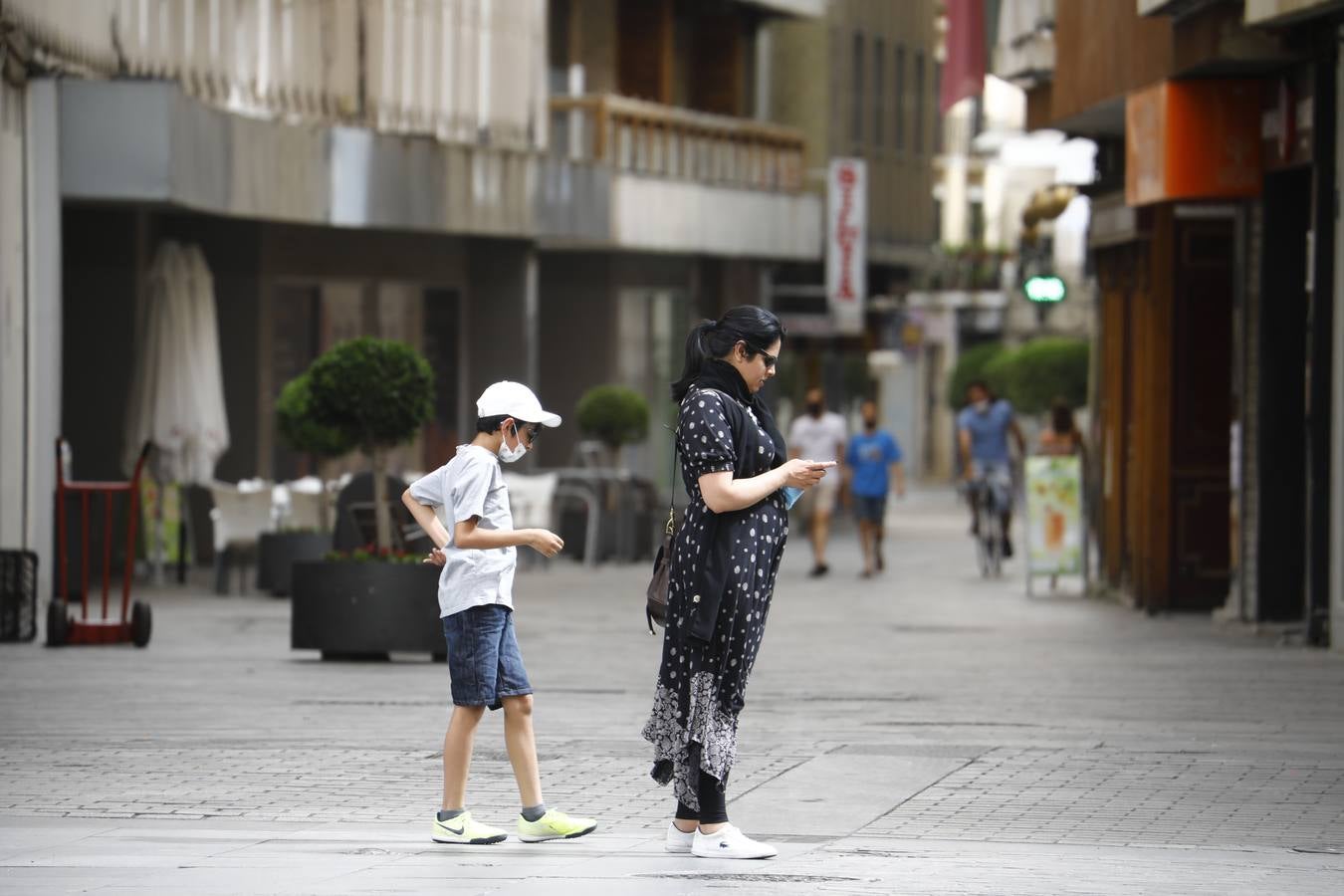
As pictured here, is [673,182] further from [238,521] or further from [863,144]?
[238,521]

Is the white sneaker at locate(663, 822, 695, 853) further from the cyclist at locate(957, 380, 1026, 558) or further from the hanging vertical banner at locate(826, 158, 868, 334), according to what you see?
A: the hanging vertical banner at locate(826, 158, 868, 334)

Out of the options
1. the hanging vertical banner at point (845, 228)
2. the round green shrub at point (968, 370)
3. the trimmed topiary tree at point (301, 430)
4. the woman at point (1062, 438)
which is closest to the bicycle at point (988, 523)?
the woman at point (1062, 438)

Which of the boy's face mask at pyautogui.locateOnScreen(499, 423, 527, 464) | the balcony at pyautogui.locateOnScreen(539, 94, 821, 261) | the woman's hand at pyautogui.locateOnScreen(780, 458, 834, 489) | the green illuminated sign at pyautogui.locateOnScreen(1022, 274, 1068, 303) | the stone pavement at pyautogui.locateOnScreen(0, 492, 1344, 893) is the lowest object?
the stone pavement at pyautogui.locateOnScreen(0, 492, 1344, 893)

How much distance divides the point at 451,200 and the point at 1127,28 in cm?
1179

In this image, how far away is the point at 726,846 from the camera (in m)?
8.73

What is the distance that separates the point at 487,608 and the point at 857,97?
121 ft

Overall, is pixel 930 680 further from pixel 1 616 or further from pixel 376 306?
pixel 376 306

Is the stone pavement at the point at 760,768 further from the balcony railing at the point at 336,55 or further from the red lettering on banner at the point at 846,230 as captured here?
the red lettering on banner at the point at 846,230

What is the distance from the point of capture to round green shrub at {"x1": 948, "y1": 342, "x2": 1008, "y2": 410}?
5750 cm

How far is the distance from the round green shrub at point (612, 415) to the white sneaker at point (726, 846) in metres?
20.7

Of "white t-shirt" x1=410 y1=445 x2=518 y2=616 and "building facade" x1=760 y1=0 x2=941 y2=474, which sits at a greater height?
"building facade" x1=760 y1=0 x2=941 y2=474

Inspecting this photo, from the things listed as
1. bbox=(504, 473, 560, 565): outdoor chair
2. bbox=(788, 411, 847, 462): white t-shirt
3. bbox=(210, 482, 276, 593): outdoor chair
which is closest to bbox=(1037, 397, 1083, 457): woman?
bbox=(788, 411, 847, 462): white t-shirt

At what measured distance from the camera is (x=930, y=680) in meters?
15.3

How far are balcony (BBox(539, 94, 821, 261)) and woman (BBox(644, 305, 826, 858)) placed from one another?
76.5 feet
